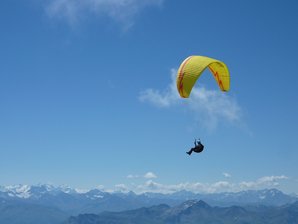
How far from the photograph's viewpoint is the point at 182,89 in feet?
143

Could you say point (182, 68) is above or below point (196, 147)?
above

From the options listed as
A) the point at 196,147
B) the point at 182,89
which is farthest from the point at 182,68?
the point at 196,147

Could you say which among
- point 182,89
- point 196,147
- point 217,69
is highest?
point 217,69

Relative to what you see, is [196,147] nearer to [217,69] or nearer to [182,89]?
[182,89]

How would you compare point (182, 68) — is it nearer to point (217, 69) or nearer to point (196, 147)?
point (217, 69)

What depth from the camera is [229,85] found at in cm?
4769

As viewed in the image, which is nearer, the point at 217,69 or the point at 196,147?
the point at 196,147

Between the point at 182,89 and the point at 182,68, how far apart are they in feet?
7.15

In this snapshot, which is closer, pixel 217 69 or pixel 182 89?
pixel 182 89

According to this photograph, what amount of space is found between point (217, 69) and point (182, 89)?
6017 mm

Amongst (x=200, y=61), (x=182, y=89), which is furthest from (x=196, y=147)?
(x=200, y=61)

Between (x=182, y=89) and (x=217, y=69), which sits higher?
(x=217, y=69)

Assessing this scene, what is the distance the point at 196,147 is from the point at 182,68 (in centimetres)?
830

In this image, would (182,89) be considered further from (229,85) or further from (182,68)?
(229,85)
